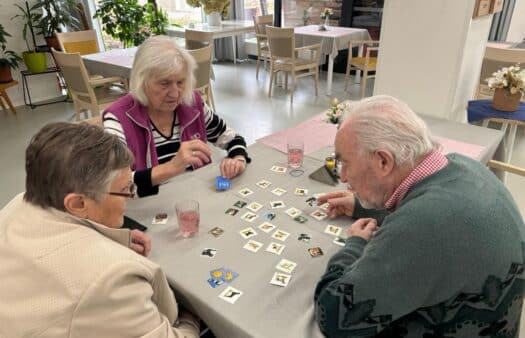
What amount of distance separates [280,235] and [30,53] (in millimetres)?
5604

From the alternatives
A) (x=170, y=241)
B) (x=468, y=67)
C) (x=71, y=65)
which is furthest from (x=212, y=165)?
(x=71, y=65)

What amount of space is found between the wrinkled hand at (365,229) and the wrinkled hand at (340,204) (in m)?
0.15

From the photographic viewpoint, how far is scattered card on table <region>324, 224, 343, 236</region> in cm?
132

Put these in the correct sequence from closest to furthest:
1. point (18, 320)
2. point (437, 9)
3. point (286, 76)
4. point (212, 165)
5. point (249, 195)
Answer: point (18, 320), point (249, 195), point (212, 165), point (437, 9), point (286, 76)

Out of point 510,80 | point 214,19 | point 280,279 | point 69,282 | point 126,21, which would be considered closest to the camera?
point 69,282

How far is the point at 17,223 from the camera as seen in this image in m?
0.95

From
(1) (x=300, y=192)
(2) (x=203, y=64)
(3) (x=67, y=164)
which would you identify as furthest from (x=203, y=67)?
(3) (x=67, y=164)

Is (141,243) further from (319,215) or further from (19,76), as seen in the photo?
(19,76)

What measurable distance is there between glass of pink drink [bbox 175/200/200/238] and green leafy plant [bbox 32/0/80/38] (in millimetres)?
5319

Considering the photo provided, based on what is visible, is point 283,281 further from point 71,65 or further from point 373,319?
point 71,65

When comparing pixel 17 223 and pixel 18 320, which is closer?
pixel 18 320

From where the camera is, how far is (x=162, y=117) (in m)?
1.95

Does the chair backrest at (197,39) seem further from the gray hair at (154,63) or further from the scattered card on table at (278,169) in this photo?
the scattered card on table at (278,169)

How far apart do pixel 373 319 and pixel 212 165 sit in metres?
1.12
